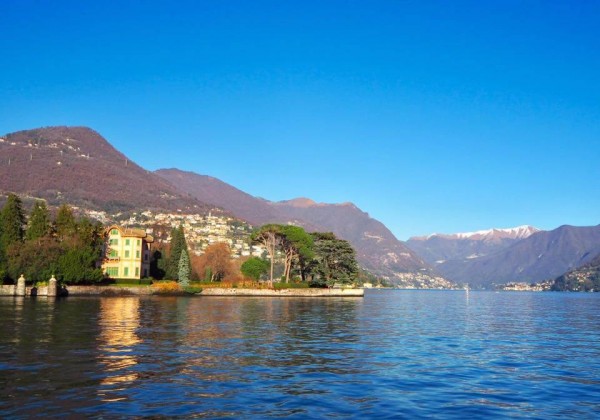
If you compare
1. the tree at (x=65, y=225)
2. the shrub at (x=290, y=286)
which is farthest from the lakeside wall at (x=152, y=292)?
the tree at (x=65, y=225)

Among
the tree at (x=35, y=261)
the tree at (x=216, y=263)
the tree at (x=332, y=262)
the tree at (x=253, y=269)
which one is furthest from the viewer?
the tree at (x=216, y=263)

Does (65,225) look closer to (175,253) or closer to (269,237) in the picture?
(175,253)

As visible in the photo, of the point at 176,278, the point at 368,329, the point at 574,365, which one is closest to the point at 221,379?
the point at 574,365

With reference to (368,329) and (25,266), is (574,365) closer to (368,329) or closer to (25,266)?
(368,329)

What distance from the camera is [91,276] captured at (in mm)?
101188

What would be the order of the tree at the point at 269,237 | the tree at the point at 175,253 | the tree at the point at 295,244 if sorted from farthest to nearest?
the tree at the point at 295,244 → the tree at the point at 269,237 → the tree at the point at 175,253

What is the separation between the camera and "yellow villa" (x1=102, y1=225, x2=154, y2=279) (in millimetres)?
120875

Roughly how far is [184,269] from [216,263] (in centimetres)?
2344

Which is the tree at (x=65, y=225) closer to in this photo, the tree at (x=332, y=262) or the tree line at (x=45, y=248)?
the tree line at (x=45, y=248)

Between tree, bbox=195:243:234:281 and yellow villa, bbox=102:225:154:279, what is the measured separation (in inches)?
784

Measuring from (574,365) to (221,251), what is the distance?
4708 inches

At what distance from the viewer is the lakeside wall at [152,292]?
92.4 meters

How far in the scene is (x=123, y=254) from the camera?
121 m

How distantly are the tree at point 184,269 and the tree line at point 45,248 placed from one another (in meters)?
17.2
